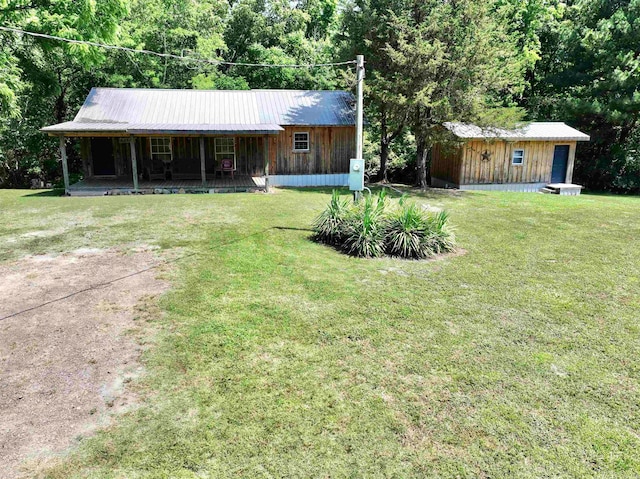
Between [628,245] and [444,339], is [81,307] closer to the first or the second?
[444,339]

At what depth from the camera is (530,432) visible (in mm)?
3596

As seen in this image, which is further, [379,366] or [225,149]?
[225,149]

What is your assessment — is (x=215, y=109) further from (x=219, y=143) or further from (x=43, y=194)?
(x=43, y=194)

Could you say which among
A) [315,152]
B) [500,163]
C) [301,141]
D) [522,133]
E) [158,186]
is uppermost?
[522,133]

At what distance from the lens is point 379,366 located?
14.8 feet

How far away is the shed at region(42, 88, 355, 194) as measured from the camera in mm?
17656

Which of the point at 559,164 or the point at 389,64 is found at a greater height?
the point at 389,64

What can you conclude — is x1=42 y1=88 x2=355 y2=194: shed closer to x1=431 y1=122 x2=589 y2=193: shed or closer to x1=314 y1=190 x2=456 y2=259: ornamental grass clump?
x1=431 y1=122 x2=589 y2=193: shed

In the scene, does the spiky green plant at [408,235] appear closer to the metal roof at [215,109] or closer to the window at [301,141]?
the metal roof at [215,109]

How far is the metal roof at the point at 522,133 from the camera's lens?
16688 millimetres

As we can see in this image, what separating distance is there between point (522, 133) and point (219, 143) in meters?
11.9

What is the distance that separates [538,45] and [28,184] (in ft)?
86.6

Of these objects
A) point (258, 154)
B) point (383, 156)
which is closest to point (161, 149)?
point (258, 154)

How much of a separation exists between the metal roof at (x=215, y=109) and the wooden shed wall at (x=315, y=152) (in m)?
0.49
